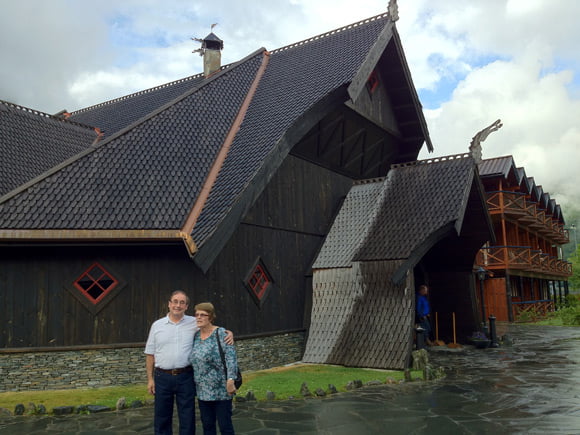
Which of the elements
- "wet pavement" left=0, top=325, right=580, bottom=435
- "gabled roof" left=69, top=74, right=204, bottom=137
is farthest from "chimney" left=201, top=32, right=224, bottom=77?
"wet pavement" left=0, top=325, right=580, bottom=435

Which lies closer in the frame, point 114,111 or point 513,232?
point 114,111


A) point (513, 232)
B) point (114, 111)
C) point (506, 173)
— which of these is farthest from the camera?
point (513, 232)

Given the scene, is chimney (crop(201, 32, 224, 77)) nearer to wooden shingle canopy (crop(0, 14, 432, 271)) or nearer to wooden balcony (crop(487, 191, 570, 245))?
wooden shingle canopy (crop(0, 14, 432, 271))

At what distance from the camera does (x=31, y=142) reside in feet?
45.6

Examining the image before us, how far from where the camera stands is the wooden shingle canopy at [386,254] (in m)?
11.4

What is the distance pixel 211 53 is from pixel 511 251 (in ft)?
→ 59.6

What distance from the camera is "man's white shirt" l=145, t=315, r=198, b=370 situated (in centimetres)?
500

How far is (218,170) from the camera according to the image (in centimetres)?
1148

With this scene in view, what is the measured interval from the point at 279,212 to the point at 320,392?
17.5 feet

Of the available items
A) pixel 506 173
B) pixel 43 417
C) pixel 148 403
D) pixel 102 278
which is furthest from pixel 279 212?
pixel 506 173

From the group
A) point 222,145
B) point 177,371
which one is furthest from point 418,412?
point 222,145

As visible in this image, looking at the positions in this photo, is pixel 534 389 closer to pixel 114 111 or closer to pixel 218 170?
pixel 218 170

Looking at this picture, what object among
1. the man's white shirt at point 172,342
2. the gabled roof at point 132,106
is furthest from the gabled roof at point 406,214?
the gabled roof at point 132,106

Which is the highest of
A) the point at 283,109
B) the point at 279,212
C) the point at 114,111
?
the point at 114,111
